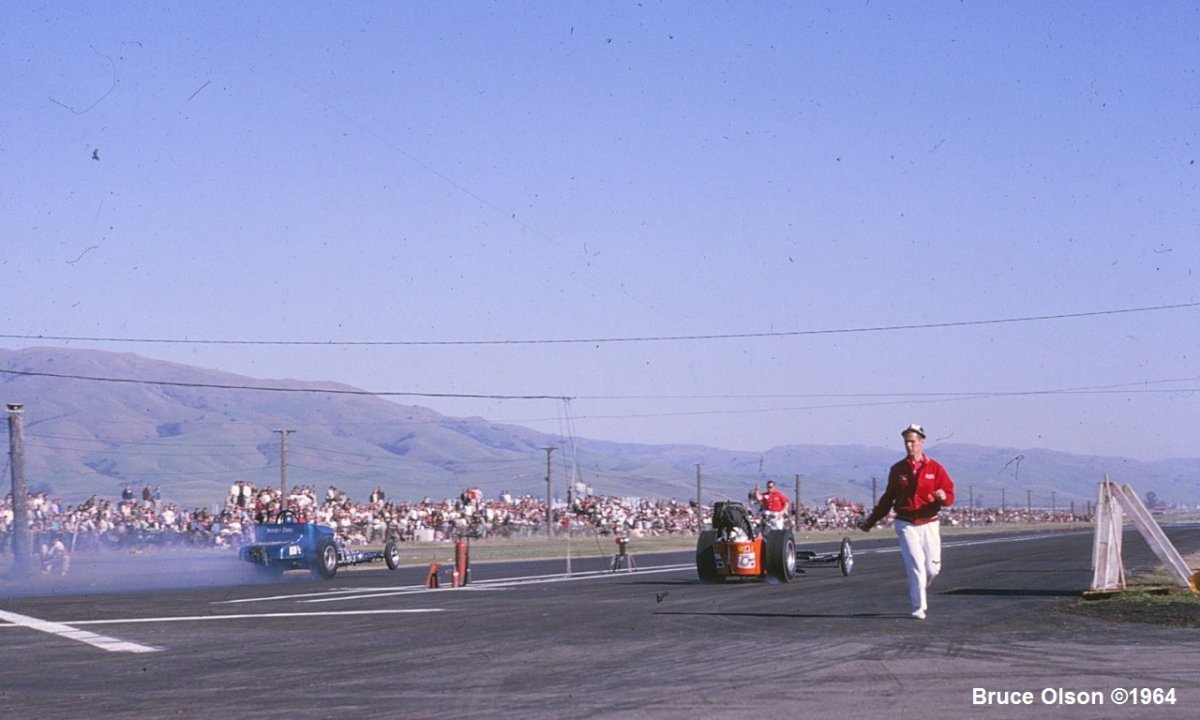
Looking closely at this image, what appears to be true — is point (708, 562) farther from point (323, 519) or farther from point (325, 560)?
point (323, 519)

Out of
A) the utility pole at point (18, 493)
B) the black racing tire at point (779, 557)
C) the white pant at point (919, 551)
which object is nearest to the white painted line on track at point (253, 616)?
the white pant at point (919, 551)

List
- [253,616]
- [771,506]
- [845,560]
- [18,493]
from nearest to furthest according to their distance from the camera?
1. [253,616]
2. [771,506]
3. [845,560]
4. [18,493]

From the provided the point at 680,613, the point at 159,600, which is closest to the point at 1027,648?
the point at 680,613

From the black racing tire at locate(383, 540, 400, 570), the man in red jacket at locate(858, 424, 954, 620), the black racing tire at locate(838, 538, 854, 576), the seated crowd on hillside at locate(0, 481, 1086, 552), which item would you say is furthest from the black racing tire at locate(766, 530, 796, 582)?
the black racing tire at locate(383, 540, 400, 570)

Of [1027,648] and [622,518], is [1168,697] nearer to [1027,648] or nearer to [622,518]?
[1027,648]

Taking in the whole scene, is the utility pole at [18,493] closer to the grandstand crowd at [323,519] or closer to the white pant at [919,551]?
the grandstand crowd at [323,519]

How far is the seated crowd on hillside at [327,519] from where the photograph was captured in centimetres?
4406

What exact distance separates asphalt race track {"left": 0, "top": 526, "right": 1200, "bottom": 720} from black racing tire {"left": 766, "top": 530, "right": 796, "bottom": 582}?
1.58m

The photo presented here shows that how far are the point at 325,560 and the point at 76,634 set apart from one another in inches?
659

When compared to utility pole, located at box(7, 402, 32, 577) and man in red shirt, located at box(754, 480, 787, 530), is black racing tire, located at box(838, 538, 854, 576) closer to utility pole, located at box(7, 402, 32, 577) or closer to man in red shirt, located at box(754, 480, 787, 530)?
man in red shirt, located at box(754, 480, 787, 530)

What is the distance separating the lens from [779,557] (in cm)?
2297

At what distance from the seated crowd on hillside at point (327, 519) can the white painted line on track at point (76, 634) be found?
1585 centimetres

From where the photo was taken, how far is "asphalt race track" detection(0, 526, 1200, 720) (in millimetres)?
8969

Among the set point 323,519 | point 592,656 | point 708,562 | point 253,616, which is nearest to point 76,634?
point 253,616
